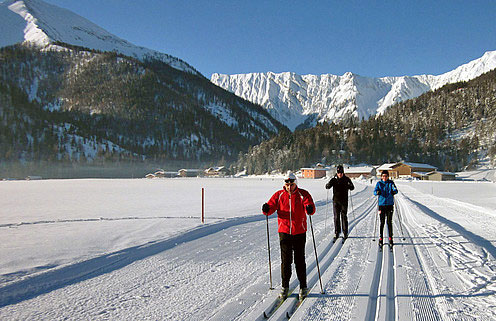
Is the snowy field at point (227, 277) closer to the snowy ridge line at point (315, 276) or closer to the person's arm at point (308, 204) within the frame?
the snowy ridge line at point (315, 276)

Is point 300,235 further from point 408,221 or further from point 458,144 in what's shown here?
point 458,144

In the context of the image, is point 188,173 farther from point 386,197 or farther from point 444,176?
point 386,197

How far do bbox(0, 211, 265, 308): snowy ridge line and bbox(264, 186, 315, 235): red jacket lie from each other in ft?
12.0

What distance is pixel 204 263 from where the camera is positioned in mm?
6090

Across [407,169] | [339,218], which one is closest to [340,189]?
[339,218]

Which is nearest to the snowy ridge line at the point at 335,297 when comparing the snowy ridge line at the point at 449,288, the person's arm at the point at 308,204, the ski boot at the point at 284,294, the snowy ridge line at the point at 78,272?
the ski boot at the point at 284,294

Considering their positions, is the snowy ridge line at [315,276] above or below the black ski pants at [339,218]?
below

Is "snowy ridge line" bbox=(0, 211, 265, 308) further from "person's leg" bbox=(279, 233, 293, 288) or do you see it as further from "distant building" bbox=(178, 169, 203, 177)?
"distant building" bbox=(178, 169, 203, 177)

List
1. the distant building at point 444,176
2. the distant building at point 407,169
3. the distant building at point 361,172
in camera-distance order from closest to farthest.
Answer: the distant building at point 444,176
the distant building at point 407,169
the distant building at point 361,172

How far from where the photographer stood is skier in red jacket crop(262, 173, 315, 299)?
4.32m

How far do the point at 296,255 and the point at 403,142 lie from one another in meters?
132

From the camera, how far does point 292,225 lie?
14.2 ft

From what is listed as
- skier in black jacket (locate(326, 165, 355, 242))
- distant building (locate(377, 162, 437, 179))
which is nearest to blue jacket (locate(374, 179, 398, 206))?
skier in black jacket (locate(326, 165, 355, 242))

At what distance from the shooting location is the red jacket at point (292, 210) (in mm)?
4312
